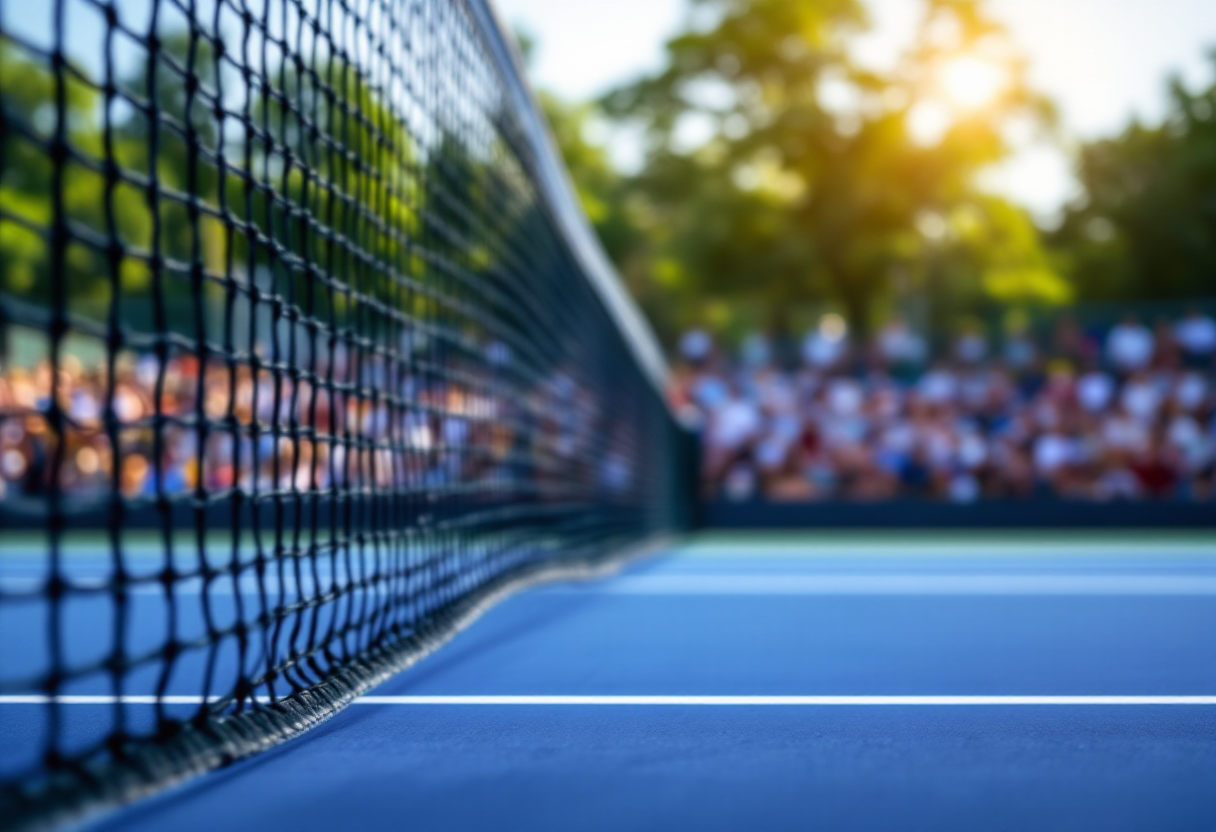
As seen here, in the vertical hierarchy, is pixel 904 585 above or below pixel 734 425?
below

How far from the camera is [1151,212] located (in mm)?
38469

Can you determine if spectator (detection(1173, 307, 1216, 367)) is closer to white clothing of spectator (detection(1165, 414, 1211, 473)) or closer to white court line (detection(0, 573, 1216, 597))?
white clothing of spectator (detection(1165, 414, 1211, 473))

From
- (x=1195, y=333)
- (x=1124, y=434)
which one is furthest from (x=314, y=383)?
(x=1195, y=333)

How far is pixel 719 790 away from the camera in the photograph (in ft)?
6.00

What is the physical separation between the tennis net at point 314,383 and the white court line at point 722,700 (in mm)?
44

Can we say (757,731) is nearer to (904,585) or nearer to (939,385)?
(904,585)

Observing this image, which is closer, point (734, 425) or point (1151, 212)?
point (734, 425)

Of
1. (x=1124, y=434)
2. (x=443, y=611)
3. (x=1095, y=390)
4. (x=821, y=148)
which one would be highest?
(x=821, y=148)

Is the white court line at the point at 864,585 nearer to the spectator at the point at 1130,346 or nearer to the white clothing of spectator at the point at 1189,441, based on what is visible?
the white clothing of spectator at the point at 1189,441

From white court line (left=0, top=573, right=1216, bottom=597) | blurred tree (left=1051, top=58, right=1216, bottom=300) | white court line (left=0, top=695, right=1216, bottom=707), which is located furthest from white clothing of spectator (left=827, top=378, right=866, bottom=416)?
blurred tree (left=1051, top=58, right=1216, bottom=300)

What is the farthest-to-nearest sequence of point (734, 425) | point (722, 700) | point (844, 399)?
point (844, 399), point (734, 425), point (722, 700)

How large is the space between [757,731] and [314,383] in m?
1.03

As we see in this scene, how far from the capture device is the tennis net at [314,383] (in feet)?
6.08

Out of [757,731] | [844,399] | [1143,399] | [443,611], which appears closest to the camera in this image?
[757,731]
